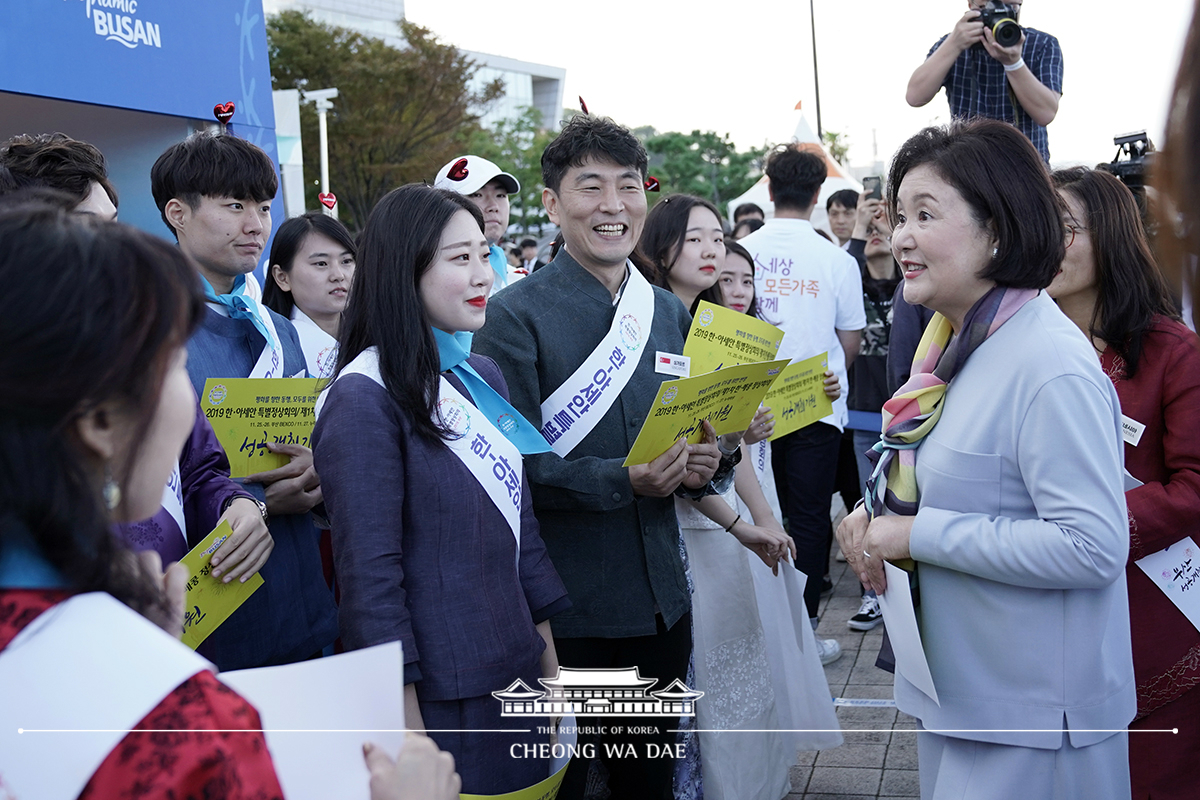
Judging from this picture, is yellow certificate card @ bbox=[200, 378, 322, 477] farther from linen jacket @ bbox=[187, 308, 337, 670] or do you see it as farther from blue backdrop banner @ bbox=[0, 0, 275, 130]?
blue backdrop banner @ bbox=[0, 0, 275, 130]

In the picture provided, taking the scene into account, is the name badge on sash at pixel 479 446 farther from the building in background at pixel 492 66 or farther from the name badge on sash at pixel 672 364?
the building in background at pixel 492 66

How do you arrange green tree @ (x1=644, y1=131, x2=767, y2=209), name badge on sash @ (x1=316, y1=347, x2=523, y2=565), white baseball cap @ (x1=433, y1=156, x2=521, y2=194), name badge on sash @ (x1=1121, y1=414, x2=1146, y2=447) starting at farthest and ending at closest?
green tree @ (x1=644, y1=131, x2=767, y2=209) < white baseball cap @ (x1=433, y1=156, x2=521, y2=194) < name badge on sash @ (x1=1121, y1=414, x2=1146, y2=447) < name badge on sash @ (x1=316, y1=347, x2=523, y2=565)

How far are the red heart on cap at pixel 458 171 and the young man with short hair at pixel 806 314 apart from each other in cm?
204

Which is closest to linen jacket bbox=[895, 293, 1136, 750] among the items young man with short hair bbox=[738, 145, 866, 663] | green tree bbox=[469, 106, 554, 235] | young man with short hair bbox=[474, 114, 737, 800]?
young man with short hair bbox=[474, 114, 737, 800]

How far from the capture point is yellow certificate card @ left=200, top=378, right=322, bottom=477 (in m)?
2.53

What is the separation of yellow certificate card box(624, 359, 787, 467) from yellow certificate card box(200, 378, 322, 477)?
3.03 ft

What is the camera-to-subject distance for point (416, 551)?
6.48 feet

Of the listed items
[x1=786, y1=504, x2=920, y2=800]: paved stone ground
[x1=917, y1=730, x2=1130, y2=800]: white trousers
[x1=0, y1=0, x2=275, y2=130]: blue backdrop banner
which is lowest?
[x1=786, y1=504, x2=920, y2=800]: paved stone ground

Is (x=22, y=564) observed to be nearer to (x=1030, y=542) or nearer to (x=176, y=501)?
(x=176, y=501)

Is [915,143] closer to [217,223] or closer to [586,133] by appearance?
[586,133]

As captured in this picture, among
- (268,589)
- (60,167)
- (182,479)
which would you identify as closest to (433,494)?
(182,479)

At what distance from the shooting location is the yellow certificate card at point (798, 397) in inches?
147

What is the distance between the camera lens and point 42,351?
0.90 metres

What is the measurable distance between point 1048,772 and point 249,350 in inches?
92.9
